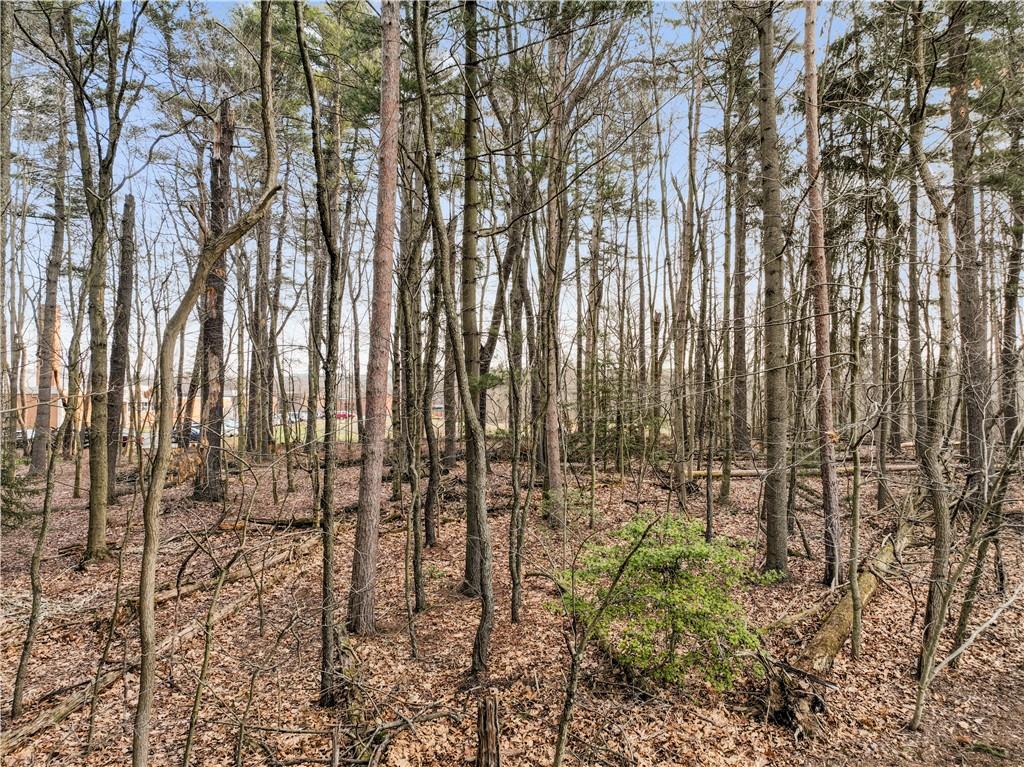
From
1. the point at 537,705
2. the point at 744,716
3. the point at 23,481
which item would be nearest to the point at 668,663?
the point at 744,716

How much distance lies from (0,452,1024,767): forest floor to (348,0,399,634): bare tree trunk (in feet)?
2.50

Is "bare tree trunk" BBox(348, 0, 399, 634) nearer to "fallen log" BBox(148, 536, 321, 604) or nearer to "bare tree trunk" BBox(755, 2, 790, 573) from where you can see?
"fallen log" BBox(148, 536, 321, 604)

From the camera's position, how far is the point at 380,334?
17.0 feet

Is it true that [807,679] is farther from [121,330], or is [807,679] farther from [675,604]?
[121,330]

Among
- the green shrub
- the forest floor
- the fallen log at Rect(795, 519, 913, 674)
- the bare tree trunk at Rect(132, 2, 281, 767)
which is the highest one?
the bare tree trunk at Rect(132, 2, 281, 767)

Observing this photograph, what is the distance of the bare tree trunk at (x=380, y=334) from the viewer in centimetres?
512

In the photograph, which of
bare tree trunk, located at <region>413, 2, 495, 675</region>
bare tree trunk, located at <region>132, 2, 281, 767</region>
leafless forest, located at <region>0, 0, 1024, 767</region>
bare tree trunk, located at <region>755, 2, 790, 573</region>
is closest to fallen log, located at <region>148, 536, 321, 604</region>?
leafless forest, located at <region>0, 0, 1024, 767</region>

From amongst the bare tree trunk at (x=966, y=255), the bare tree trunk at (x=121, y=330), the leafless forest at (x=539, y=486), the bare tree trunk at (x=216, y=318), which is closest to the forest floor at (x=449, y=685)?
the leafless forest at (x=539, y=486)

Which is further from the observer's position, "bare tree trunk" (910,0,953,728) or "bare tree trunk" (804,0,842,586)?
"bare tree trunk" (804,0,842,586)

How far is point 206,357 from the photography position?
993 centimetres

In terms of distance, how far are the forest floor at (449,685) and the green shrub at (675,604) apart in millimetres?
370

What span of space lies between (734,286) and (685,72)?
5.04m

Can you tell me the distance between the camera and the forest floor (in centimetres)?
377

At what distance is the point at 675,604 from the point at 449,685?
2212 mm
